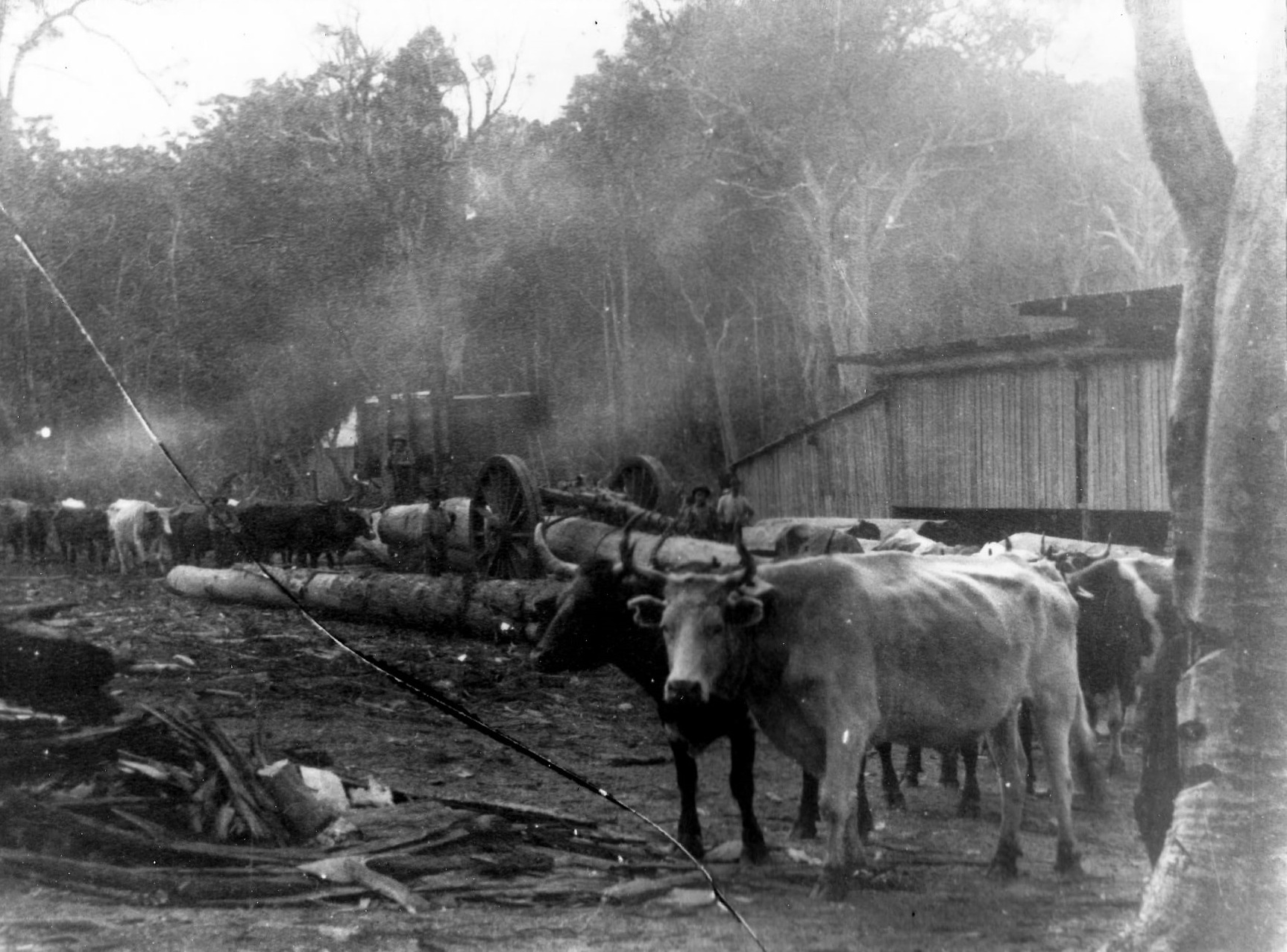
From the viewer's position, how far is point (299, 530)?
3740mm

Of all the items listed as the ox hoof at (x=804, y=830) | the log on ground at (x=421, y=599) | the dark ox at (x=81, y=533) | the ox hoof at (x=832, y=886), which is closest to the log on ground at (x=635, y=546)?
the log on ground at (x=421, y=599)

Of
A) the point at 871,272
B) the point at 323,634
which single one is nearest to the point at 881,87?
the point at 871,272

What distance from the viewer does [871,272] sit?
11.1 ft

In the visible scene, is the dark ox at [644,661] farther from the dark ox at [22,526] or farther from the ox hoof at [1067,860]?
the dark ox at [22,526]

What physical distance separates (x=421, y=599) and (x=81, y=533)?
1403 millimetres

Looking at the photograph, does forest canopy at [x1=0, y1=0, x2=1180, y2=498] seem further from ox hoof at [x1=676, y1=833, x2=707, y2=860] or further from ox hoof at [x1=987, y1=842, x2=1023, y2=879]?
ox hoof at [x1=987, y1=842, x2=1023, y2=879]

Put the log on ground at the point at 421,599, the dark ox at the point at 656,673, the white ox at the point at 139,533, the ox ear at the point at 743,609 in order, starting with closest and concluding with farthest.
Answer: the ox ear at the point at 743,609 → the dark ox at the point at 656,673 → the log on ground at the point at 421,599 → the white ox at the point at 139,533

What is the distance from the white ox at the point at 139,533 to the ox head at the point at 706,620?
67.2 inches

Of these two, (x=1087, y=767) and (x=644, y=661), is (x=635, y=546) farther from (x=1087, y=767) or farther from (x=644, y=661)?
(x=1087, y=767)

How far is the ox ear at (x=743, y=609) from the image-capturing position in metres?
3.28

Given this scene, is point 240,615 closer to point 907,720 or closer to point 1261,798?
point 907,720

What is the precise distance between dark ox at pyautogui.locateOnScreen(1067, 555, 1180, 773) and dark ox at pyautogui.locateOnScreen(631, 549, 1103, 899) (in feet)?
0.15

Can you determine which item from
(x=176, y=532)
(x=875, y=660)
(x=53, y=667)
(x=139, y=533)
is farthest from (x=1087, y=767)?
(x=53, y=667)

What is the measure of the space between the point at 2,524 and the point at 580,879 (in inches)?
93.5
